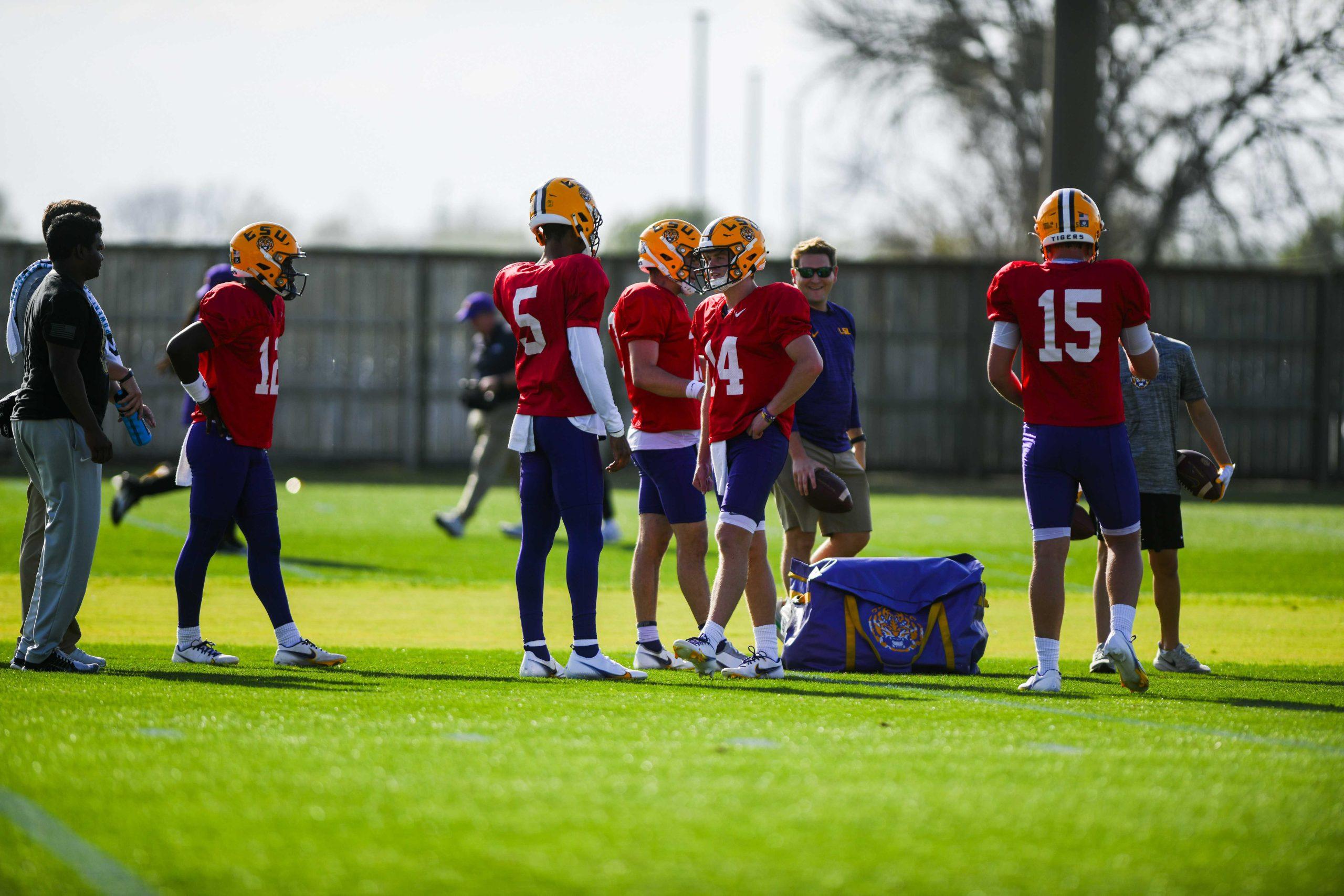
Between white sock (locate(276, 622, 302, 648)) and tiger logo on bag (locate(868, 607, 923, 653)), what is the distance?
2634mm

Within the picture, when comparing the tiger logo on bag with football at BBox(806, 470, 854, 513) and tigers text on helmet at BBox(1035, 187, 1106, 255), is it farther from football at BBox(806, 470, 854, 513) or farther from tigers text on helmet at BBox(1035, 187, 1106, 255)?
tigers text on helmet at BBox(1035, 187, 1106, 255)

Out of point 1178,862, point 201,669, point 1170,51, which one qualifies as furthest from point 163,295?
point 1178,862

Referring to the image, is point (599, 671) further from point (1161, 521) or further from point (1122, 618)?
Answer: point (1161, 521)

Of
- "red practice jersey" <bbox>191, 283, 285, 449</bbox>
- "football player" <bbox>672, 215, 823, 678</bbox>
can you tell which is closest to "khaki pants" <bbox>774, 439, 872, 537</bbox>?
"football player" <bbox>672, 215, 823, 678</bbox>

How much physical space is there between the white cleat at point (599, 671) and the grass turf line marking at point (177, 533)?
507 cm

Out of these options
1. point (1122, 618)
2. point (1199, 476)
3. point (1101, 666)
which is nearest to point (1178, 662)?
point (1101, 666)

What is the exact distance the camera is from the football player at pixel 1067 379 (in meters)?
5.93

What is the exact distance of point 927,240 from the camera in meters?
36.2

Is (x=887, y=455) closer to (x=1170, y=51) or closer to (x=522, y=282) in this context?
(x=1170, y=51)

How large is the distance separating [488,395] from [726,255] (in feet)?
22.6

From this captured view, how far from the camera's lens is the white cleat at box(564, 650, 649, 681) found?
6223mm

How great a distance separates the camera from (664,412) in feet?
22.0

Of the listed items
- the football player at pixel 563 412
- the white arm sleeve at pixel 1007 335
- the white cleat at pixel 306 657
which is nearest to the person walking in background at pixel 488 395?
the white cleat at pixel 306 657

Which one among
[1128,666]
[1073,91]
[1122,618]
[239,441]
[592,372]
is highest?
[1073,91]
